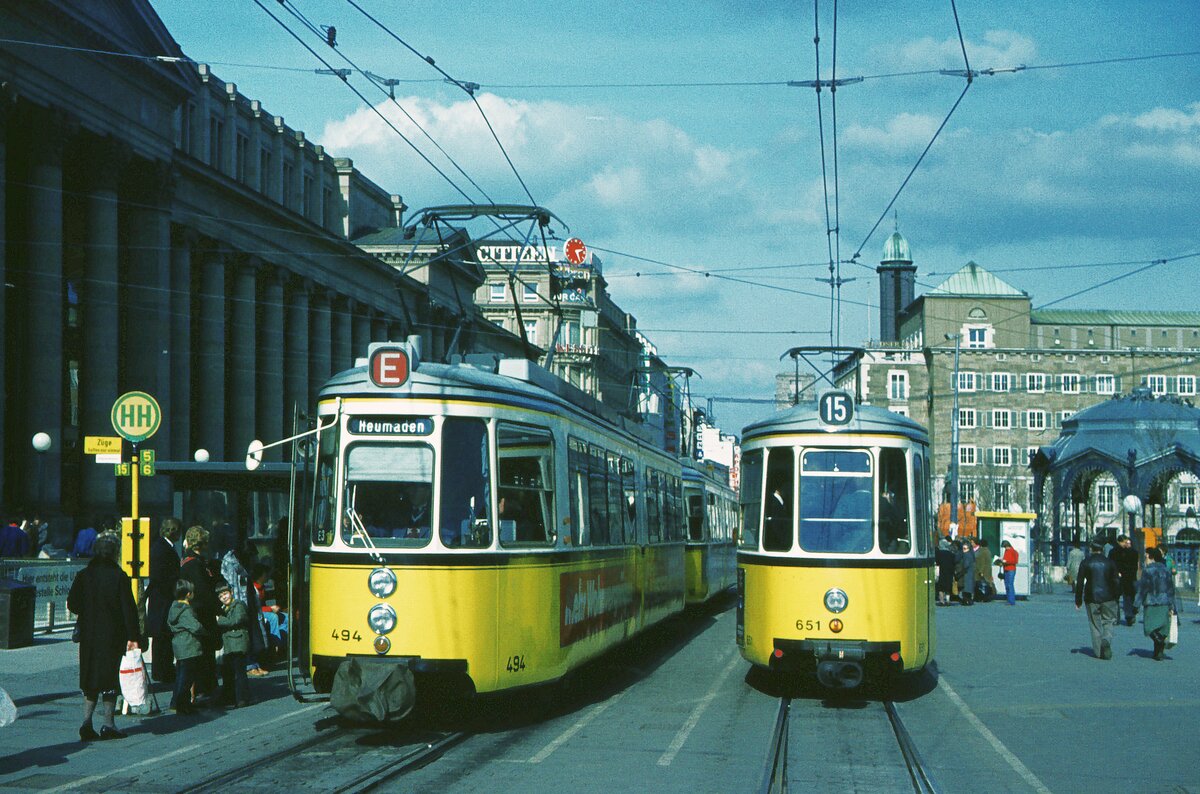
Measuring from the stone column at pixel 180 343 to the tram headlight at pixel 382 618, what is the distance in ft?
126

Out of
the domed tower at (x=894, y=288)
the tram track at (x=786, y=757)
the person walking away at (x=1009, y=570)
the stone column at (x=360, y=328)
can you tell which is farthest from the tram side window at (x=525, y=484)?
the domed tower at (x=894, y=288)

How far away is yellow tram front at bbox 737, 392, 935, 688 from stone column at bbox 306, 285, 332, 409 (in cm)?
5460

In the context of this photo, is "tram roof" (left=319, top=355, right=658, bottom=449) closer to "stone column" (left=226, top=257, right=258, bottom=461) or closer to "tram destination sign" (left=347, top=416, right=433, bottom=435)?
"tram destination sign" (left=347, top=416, right=433, bottom=435)

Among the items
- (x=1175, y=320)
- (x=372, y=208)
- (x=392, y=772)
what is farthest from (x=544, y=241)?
(x=1175, y=320)

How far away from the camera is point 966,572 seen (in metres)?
37.4

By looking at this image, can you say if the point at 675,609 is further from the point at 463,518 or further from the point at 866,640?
the point at 463,518

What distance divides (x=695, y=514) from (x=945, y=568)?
859 centimetres

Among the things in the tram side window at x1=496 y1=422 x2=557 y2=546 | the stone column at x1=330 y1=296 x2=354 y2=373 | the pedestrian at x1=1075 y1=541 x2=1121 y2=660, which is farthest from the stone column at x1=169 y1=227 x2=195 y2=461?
the tram side window at x1=496 y1=422 x2=557 y2=546

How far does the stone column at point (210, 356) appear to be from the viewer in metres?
54.6

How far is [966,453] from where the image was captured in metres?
124

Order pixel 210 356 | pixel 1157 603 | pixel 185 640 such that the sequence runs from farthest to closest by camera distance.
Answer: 1. pixel 210 356
2. pixel 1157 603
3. pixel 185 640

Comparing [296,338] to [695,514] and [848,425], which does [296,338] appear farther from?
[848,425]

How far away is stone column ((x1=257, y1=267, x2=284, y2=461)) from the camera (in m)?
62.8

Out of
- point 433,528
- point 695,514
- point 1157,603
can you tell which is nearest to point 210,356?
point 695,514
